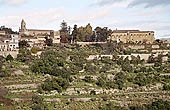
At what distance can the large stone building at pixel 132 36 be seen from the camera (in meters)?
68.7

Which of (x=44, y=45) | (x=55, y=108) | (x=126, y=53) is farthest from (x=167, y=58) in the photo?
(x=55, y=108)

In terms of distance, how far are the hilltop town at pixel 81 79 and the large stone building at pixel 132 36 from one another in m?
12.7

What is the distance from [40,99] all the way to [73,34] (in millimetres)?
36746

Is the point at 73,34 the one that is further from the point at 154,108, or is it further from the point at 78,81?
the point at 154,108

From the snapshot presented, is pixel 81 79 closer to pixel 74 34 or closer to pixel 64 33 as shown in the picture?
pixel 74 34

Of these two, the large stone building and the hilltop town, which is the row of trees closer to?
the large stone building

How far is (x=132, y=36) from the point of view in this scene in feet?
228

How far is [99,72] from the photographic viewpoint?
38.7 meters

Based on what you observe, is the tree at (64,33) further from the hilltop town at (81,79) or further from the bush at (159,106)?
the bush at (159,106)

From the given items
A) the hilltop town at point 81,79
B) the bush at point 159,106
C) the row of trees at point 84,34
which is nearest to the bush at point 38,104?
the hilltop town at point 81,79

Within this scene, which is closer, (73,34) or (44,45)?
(44,45)

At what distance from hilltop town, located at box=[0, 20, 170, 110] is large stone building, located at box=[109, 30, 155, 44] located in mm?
12663

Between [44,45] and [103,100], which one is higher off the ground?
[44,45]

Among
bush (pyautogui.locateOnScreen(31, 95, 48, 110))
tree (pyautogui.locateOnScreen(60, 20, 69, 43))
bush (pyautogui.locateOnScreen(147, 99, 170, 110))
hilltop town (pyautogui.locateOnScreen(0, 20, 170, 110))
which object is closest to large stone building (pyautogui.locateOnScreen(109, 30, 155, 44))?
tree (pyautogui.locateOnScreen(60, 20, 69, 43))
